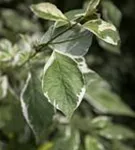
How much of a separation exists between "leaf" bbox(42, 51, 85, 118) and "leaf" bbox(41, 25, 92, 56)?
28mm

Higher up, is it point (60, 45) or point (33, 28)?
point (60, 45)

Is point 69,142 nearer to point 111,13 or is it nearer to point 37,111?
point 37,111

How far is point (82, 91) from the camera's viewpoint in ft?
2.35

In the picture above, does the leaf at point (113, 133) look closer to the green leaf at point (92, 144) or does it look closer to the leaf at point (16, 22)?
the green leaf at point (92, 144)

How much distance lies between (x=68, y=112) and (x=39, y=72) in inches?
9.9

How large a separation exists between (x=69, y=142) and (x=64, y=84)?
0.95 feet

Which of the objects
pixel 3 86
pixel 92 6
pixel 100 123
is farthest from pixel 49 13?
pixel 100 123

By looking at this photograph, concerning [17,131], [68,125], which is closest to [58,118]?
[68,125]

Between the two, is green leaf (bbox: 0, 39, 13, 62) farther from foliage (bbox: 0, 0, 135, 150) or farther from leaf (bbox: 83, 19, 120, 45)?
leaf (bbox: 83, 19, 120, 45)

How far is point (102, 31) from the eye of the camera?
0.71m

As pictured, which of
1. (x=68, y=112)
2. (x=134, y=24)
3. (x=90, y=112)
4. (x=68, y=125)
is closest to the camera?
(x=68, y=112)

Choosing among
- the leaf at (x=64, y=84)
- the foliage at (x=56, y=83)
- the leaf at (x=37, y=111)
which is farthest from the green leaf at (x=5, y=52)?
the leaf at (x=64, y=84)

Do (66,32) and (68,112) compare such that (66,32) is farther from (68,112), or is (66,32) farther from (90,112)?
(90,112)

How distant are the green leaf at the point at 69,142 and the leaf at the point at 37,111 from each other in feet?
0.47
